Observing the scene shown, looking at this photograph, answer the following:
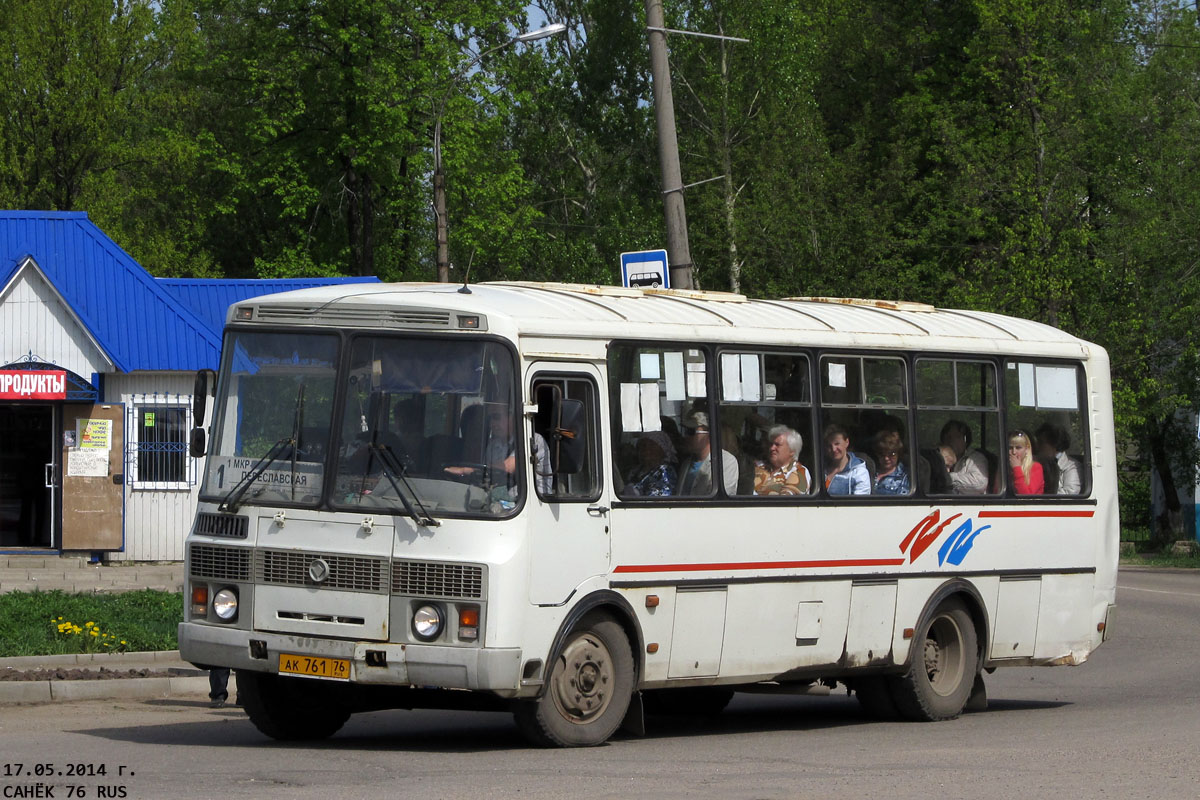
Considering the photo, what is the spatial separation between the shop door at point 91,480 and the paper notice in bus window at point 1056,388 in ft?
56.5

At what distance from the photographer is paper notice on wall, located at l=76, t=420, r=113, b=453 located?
91.6 ft

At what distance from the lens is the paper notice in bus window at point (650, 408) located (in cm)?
1156

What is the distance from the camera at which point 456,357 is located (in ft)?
34.8

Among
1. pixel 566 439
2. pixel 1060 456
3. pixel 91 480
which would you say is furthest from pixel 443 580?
pixel 91 480

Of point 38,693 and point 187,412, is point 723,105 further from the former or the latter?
point 38,693

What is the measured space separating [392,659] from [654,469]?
7.45 feet

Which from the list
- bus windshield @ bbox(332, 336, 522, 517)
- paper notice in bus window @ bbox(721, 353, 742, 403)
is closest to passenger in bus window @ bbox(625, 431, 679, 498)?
paper notice in bus window @ bbox(721, 353, 742, 403)

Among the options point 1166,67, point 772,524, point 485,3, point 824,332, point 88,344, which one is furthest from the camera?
point 485,3

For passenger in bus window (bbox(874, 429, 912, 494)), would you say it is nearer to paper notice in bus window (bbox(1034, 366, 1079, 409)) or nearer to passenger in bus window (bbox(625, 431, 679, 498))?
paper notice in bus window (bbox(1034, 366, 1079, 409))

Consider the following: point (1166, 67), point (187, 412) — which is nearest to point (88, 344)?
point (187, 412)

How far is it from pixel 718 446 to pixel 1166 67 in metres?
38.4

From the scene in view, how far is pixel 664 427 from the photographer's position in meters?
11.7

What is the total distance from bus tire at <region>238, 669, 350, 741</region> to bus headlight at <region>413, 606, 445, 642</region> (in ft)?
3.94

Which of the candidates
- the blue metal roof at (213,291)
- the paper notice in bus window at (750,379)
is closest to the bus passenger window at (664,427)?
the paper notice in bus window at (750,379)
